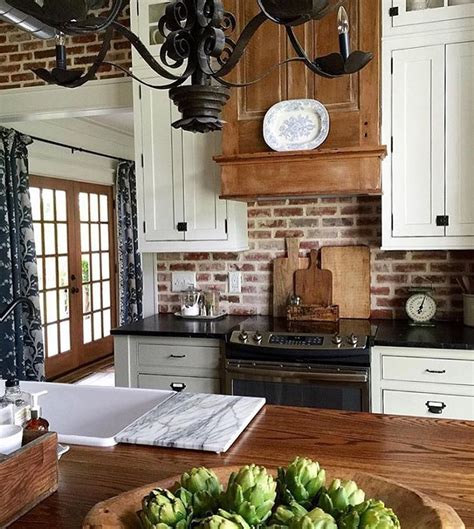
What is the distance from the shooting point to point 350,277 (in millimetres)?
3396

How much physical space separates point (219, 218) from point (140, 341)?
2.75ft

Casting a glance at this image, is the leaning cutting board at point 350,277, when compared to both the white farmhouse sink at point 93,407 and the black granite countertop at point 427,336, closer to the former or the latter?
the black granite countertop at point 427,336

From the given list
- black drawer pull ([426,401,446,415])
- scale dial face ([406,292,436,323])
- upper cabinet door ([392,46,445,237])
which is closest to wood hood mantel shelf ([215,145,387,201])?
upper cabinet door ([392,46,445,237])

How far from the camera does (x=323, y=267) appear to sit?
344 centimetres

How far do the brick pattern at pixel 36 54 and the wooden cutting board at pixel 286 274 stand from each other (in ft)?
5.09

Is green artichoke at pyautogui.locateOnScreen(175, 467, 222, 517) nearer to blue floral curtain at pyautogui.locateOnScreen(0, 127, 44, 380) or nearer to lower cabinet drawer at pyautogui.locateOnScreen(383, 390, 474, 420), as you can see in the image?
lower cabinet drawer at pyautogui.locateOnScreen(383, 390, 474, 420)

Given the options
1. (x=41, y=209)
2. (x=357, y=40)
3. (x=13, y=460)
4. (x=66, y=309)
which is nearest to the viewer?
(x=13, y=460)

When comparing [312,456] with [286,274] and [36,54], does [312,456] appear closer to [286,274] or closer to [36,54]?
[286,274]

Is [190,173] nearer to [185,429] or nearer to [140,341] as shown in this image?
[140,341]

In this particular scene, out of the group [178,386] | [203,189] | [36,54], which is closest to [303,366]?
[178,386]

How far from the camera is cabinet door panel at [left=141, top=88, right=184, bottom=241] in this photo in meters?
3.39

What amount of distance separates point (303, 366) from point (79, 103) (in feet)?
7.29

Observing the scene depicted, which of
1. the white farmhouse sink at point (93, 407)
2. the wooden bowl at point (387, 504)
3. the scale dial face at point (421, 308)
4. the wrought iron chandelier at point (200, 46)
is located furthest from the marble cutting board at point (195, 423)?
the scale dial face at point (421, 308)

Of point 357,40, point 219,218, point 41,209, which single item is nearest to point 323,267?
point 219,218
